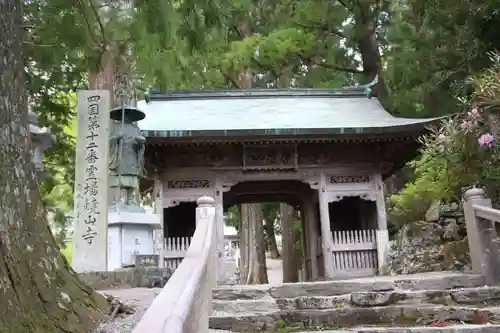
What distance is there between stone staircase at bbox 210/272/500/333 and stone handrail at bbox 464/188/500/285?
0.20 meters

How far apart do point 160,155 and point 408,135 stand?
16.6 ft

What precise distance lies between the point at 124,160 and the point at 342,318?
4.14 m

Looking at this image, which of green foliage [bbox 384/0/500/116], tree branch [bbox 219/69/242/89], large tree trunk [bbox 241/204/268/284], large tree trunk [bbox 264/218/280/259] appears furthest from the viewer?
large tree trunk [bbox 264/218/280/259]

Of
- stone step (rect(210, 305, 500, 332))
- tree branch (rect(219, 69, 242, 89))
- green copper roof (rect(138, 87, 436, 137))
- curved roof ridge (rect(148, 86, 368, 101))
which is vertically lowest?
stone step (rect(210, 305, 500, 332))

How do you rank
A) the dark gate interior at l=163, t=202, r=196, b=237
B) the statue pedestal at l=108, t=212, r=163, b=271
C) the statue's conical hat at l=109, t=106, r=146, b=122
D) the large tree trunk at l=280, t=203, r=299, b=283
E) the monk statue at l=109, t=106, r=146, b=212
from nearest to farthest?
the statue pedestal at l=108, t=212, r=163, b=271 → the monk statue at l=109, t=106, r=146, b=212 → the statue's conical hat at l=109, t=106, r=146, b=122 → the dark gate interior at l=163, t=202, r=196, b=237 → the large tree trunk at l=280, t=203, r=299, b=283

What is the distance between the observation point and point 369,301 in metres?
4.57

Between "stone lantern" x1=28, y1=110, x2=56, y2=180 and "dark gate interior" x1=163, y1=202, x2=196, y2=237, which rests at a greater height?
"stone lantern" x1=28, y1=110, x2=56, y2=180

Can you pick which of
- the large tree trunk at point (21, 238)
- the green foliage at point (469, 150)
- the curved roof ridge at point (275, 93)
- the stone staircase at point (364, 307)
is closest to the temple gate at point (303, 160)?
the curved roof ridge at point (275, 93)

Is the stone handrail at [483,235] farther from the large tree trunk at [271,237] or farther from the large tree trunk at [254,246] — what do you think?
the large tree trunk at [271,237]

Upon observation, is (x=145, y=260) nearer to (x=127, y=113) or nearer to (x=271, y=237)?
(x=127, y=113)

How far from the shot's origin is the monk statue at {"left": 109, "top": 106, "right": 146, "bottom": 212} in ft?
23.2

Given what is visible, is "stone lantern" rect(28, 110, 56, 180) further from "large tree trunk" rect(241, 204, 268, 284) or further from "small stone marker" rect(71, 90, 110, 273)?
"large tree trunk" rect(241, 204, 268, 284)

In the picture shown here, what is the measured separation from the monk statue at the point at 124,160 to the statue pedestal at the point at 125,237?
7.5 inches

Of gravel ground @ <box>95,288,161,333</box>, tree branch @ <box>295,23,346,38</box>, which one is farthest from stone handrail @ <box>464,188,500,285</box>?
tree branch @ <box>295,23,346,38</box>
